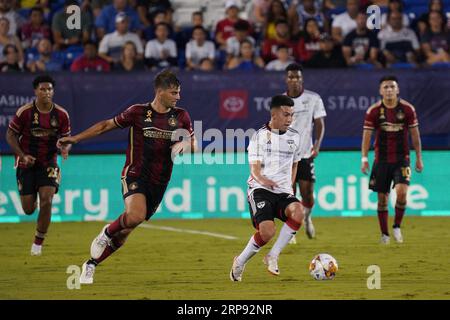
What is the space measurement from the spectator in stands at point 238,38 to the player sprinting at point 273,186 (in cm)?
910

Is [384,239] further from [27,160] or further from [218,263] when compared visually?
[27,160]

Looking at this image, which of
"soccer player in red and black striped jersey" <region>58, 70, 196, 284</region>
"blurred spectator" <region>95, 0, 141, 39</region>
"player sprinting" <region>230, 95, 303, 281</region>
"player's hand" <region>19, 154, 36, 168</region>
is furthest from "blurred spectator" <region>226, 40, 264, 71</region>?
"soccer player in red and black striped jersey" <region>58, 70, 196, 284</region>

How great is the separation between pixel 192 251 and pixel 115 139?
5.08 metres

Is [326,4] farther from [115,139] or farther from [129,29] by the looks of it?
[115,139]

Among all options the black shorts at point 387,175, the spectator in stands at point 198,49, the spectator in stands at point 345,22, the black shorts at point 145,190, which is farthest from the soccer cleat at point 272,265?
the spectator in stands at point 345,22

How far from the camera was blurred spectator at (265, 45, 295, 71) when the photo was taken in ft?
63.8

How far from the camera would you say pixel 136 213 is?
10781 millimetres

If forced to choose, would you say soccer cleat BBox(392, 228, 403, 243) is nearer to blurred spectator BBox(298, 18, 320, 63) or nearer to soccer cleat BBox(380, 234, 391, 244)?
soccer cleat BBox(380, 234, 391, 244)

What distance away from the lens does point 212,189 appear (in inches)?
735

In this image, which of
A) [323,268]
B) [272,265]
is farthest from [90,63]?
[323,268]

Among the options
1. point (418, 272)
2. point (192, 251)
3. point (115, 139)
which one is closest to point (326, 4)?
point (115, 139)

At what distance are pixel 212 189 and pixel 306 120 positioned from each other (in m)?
3.78

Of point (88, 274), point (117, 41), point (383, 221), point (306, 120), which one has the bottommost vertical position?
point (88, 274)

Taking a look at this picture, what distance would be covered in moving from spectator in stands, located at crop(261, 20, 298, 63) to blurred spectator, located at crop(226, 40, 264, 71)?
35cm
